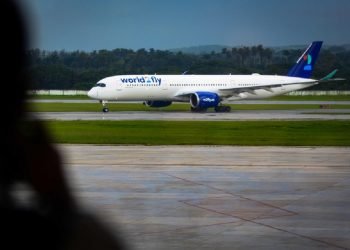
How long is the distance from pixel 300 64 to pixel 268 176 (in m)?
36.1

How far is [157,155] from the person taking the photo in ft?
68.1

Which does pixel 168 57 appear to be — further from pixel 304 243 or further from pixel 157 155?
pixel 304 243

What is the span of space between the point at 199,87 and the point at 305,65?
8.55 metres

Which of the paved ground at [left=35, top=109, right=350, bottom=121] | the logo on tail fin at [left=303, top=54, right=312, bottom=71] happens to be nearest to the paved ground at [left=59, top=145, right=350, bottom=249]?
the paved ground at [left=35, top=109, right=350, bottom=121]

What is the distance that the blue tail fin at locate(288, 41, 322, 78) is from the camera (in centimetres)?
4699

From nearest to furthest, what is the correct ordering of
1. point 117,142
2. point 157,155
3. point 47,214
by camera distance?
point 47,214
point 157,155
point 117,142

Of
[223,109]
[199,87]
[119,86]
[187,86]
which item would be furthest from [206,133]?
[199,87]

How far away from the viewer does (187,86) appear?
54.7 metres

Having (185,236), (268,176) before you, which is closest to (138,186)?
(268,176)

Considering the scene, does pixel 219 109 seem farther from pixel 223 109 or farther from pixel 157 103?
pixel 157 103

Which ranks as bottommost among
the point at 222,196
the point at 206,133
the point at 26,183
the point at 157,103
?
the point at 157,103

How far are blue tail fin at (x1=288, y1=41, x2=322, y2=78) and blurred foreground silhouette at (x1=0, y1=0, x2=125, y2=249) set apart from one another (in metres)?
46.1

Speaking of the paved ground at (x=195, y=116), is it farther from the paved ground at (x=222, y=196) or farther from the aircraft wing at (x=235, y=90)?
the paved ground at (x=222, y=196)

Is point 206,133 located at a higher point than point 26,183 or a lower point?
lower
